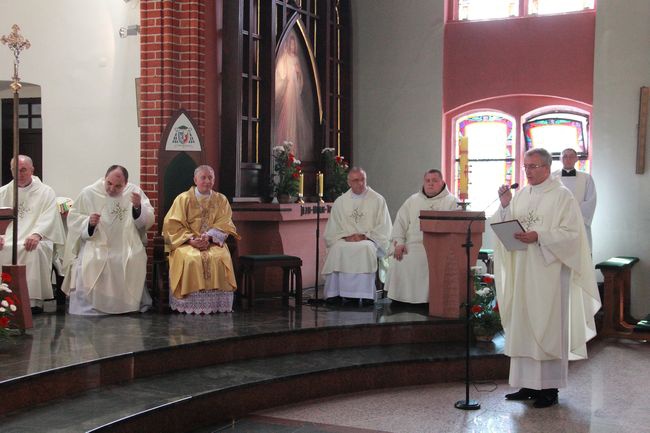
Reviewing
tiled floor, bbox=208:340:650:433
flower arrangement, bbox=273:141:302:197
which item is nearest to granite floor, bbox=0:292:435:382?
tiled floor, bbox=208:340:650:433

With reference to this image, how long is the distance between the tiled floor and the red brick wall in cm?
318

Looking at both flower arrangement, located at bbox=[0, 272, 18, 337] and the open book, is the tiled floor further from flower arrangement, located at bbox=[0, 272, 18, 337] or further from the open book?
flower arrangement, located at bbox=[0, 272, 18, 337]

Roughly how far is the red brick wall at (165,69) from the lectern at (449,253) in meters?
2.45

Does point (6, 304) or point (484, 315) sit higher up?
point (6, 304)

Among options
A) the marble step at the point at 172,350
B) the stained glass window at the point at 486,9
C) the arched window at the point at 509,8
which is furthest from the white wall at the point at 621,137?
the marble step at the point at 172,350

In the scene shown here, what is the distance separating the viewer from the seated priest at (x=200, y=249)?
24.4ft

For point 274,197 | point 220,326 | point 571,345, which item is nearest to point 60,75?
point 274,197

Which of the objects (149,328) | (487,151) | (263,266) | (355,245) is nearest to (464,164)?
(355,245)

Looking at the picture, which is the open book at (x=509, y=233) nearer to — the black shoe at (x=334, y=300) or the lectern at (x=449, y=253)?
the lectern at (x=449, y=253)

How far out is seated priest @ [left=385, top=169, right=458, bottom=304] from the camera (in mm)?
8156

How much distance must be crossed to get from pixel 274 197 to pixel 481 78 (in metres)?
3.58

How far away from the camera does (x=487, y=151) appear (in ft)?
36.5

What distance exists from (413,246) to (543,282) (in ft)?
8.66

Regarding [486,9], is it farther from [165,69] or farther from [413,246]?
[165,69]
